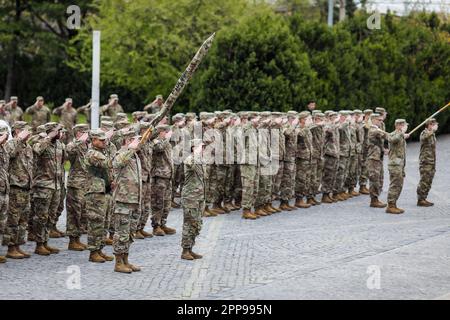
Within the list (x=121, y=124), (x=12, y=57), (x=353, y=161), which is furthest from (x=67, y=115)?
(x=12, y=57)

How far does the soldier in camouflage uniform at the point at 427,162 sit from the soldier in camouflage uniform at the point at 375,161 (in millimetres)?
845

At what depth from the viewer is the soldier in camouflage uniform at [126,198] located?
42.3 ft

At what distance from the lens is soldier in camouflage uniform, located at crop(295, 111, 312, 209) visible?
1967 cm

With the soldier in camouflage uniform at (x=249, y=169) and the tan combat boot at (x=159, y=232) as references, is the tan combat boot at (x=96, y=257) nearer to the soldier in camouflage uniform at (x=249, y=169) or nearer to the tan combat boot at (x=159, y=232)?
the tan combat boot at (x=159, y=232)

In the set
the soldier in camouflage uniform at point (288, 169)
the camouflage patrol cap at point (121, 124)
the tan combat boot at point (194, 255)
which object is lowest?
the tan combat boot at point (194, 255)

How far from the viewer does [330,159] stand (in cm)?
2056

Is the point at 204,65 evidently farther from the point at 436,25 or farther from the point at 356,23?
the point at 436,25

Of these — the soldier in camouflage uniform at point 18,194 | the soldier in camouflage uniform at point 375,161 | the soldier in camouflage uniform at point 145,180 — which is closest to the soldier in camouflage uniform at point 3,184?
the soldier in camouflage uniform at point 18,194

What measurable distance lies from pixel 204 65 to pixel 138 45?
5.67m

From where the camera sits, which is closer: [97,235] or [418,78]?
[97,235]

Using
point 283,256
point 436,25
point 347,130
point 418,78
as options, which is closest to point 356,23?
point 418,78

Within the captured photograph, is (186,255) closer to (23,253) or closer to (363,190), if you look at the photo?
(23,253)

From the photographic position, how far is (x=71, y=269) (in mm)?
13031

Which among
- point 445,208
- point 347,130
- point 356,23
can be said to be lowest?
point 445,208
